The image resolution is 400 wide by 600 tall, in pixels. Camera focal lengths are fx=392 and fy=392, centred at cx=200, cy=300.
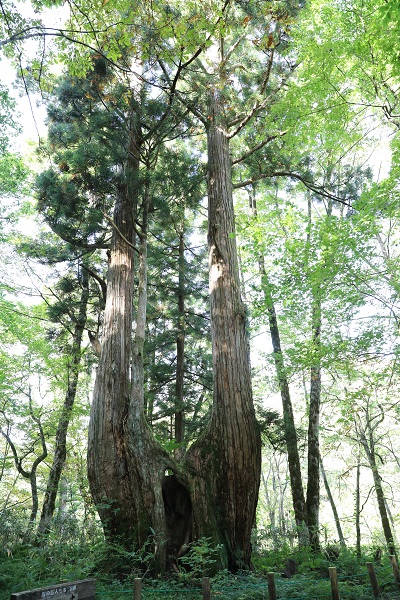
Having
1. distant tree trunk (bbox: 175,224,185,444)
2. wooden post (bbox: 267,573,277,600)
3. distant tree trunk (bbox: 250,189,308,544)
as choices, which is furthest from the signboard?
distant tree trunk (bbox: 175,224,185,444)

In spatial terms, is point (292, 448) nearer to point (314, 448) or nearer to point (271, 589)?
point (314, 448)

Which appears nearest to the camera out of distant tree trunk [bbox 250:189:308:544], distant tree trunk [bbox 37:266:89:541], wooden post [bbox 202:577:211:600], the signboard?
the signboard

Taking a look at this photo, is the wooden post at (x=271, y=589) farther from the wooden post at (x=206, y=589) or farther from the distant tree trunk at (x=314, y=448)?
the distant tree trunk at (x=314, y=448)

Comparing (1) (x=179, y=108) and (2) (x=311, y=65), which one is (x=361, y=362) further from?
(1) (x=179, y=108)

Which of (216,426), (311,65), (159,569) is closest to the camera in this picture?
(159,569)

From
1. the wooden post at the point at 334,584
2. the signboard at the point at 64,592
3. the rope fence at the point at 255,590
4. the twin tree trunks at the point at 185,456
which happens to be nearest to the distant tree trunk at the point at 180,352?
the twin tree trunks at the point at 185,456

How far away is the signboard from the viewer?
242cm

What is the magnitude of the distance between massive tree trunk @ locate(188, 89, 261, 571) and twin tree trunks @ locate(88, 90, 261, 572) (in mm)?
13

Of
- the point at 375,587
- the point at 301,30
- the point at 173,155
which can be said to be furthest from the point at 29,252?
the point at 375,587

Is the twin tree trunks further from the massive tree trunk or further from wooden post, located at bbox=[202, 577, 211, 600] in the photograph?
wooden post, located at bbox=[202, 577, 211, 600]

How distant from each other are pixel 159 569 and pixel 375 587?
8.34 ft

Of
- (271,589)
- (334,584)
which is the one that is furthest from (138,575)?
(334,584)

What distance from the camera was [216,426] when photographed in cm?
530

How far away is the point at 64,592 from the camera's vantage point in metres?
2.66
